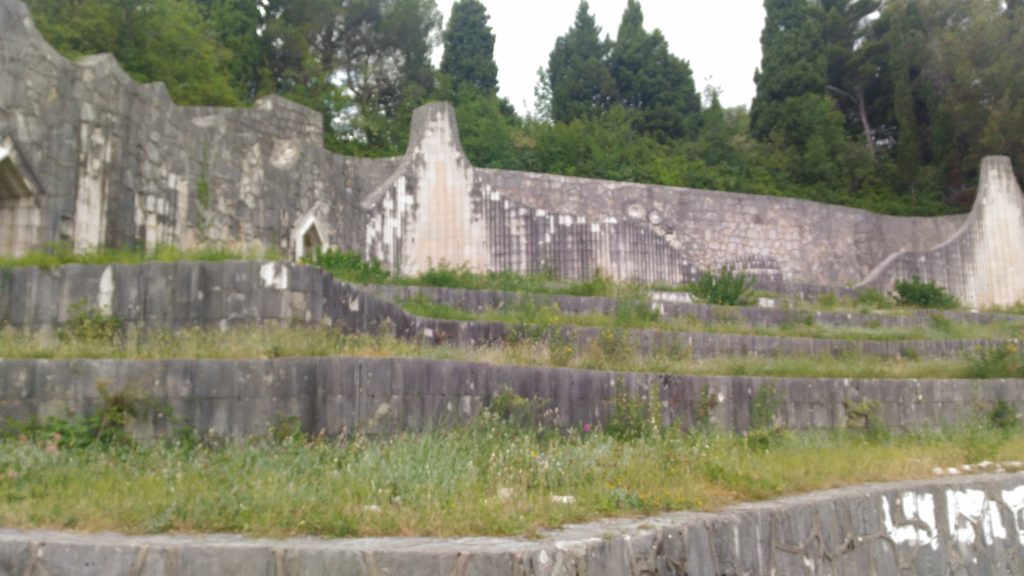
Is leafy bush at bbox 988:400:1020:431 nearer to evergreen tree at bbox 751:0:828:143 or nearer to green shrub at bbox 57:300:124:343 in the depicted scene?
green shrub at bbox 57:300:124:343

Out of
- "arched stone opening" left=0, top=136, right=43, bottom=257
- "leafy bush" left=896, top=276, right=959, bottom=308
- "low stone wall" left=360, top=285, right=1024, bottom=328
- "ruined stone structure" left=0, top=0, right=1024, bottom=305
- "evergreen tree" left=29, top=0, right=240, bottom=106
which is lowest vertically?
"low stone wall" left=360, top=285, right=1024, bottom=328

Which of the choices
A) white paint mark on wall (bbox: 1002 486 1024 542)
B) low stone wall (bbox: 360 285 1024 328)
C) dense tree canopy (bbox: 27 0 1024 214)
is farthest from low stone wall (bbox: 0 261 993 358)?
dense tree canopy (bbox: 27 0 1024 214)

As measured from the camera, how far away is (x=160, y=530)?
15.9 ft

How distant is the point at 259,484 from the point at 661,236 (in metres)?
16.3

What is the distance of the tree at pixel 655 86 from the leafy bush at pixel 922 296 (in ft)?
45.4

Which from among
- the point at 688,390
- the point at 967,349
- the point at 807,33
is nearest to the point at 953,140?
the point at 807,33

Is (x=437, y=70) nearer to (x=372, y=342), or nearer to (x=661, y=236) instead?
(x=661, y=236)

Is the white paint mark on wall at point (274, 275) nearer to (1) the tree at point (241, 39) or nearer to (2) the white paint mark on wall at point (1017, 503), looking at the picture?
(2) the white paint mark on wall at point (1017, 503)

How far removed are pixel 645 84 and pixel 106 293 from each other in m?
29.2

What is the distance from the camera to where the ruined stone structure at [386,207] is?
11.0 meters

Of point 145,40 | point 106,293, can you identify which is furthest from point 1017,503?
point 145,40

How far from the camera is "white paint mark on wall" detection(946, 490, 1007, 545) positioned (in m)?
7.52

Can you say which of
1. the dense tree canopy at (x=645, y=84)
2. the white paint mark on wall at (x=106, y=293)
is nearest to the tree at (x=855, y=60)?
the dense tree canopy at (x=645, y=84)

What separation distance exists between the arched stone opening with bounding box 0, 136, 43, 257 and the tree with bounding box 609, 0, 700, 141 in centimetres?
2586
